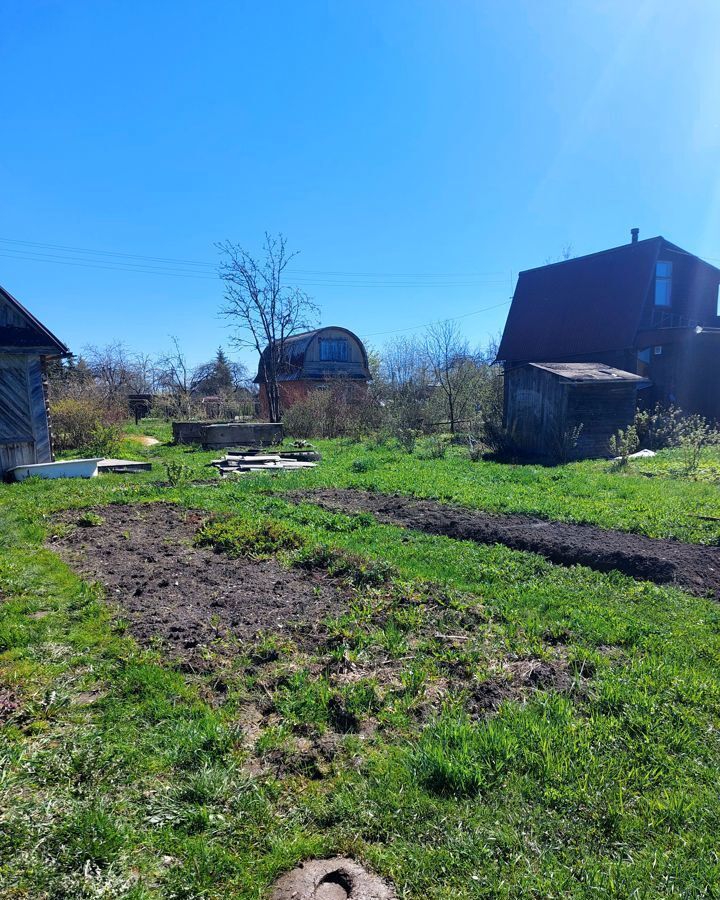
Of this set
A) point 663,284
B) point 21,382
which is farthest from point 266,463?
point 663,284

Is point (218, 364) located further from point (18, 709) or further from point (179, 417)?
point (18, 709)

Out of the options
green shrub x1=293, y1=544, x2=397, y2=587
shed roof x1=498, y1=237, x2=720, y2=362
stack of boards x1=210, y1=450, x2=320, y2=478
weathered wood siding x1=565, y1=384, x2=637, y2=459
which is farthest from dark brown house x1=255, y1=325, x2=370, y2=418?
green shrub x1=293, y1=544, x2=397, y2=587

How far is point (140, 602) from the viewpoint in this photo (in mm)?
4633

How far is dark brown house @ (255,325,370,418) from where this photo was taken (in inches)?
1187

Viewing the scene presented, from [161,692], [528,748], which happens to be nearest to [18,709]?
[161,692]

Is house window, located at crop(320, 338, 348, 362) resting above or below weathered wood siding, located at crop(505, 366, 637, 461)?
above

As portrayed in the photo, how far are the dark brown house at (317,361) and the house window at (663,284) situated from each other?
49.7ft

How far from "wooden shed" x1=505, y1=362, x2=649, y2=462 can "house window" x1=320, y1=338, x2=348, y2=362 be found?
16.3 m

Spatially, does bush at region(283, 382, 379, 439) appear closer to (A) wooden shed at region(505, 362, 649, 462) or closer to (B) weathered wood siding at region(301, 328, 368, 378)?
(B) weathered wood siding at region(301, 328, 368, 378)

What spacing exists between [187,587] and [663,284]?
25.2m

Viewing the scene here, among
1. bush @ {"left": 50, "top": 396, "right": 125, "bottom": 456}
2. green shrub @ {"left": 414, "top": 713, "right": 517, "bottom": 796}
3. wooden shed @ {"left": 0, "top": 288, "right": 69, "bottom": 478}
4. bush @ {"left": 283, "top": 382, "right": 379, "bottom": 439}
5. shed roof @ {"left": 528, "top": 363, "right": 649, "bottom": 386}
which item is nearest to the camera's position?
green shrub @ {"left": 414, "top": 713, "right": 517, "bottom": 796}

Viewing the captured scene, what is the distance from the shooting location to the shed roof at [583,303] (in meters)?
21.5

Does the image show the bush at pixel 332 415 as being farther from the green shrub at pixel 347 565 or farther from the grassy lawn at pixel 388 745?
the grassy lawn at pixel 388 745

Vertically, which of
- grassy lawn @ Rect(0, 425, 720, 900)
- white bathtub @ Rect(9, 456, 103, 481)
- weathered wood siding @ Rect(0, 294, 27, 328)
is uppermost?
weathered wood siding @ Rect(0, 294, 27, 328)
